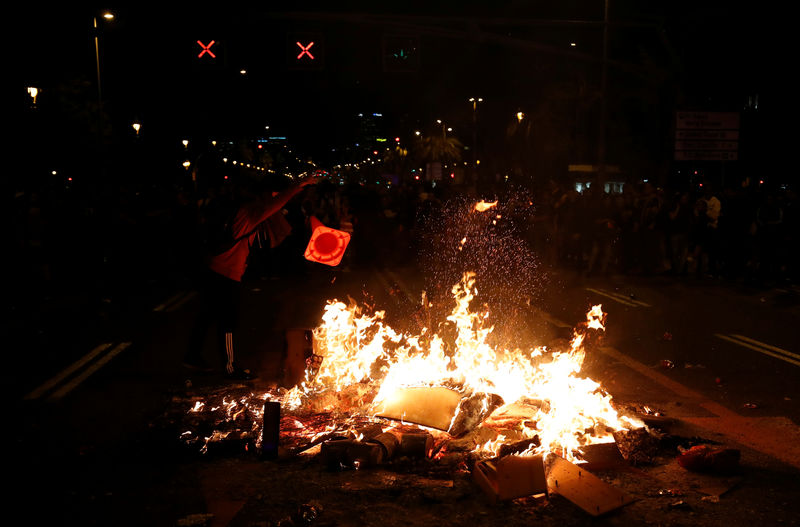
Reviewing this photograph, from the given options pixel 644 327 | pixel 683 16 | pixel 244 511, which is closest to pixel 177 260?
pixel 644 327

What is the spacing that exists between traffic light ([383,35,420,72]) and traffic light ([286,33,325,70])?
1584 mm

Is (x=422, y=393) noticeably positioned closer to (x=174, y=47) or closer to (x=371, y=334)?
(x=371, y=334)

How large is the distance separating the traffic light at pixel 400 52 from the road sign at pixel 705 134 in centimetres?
736

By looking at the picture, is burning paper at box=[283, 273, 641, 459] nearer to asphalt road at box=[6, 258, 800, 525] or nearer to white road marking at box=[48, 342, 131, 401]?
asphalt road at box=[6, 258, 800, 525]

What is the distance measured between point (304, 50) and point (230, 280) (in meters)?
12.1

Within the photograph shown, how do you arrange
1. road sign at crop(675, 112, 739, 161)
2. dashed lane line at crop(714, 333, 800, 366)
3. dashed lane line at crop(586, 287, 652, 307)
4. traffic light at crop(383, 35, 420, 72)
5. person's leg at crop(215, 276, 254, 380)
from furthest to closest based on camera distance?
1. road sign at crop(675, 112, 739, 161)
2. traffic light at crop(383, 35, 420, 72)
3. dashed lane line at crop(586, 287, 652, 307)
4. dashed lane line at crop(714, 333, 800, 366)
5. person's leg at crop(215, 276, 254, 380)

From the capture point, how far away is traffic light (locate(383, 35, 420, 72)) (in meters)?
18.7

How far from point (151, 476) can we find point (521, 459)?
2530 millimetres

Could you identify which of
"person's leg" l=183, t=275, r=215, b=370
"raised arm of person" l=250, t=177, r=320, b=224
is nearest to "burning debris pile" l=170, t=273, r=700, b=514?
"person's leg" l=183, t=275, r=215, b=370

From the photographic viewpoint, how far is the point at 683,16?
19.1m

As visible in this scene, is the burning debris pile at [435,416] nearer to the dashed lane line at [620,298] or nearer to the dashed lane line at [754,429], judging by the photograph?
the dashed lane line at [754,429]

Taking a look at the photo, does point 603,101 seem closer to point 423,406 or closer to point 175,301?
point 175,301

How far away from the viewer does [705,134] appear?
67.7 ft

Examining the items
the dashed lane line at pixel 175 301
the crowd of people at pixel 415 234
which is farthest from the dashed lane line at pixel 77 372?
the crowd of people at pixel 415 234
